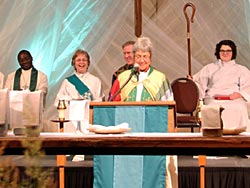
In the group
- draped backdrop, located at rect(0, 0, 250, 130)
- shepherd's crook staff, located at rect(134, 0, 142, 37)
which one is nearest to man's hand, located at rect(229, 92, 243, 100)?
draped backdrop, located at rect(0, 0, 250, 130)

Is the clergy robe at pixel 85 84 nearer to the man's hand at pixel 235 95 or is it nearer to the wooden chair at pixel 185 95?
the wooden chair at pixel 185 95

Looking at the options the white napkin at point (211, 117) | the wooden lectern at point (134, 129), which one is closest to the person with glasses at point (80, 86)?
the wooden lectern at point (134, 129)

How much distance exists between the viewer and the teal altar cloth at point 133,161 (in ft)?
15.2

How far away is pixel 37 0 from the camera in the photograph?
8445 mm

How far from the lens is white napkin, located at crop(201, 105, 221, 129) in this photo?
3.35m

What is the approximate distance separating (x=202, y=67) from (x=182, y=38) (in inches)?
21.1

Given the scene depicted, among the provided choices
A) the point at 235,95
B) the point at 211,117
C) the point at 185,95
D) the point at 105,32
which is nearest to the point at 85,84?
the point at 105,32

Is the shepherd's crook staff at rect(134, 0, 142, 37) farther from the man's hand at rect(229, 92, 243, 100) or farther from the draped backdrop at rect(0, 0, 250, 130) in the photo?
the man's hand at rect(229, 92, 243, 100)

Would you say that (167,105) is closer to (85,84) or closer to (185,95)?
(185,95)

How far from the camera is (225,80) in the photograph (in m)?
7.96

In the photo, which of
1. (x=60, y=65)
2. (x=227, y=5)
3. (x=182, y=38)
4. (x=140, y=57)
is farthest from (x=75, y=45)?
(x=140, y=57)

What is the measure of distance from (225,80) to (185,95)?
27.5 inches

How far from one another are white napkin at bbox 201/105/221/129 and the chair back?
399 cm

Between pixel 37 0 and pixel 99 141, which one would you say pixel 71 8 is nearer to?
pixel 37 0
